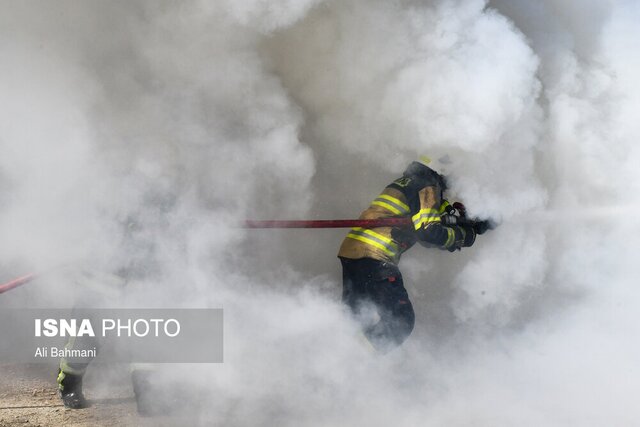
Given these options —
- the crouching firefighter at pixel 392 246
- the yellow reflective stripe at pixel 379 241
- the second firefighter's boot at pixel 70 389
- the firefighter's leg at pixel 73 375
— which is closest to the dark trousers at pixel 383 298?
the crouching firefighter at pixel 392 246

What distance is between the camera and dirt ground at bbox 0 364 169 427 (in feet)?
14.1

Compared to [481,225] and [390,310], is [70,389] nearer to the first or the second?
[390,310]

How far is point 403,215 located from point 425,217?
0.26 meters

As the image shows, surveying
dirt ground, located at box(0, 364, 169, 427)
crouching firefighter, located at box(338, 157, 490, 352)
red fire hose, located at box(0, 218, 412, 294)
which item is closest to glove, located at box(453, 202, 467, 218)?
crouching firefighter, located at box(338, 157, 490, 352)

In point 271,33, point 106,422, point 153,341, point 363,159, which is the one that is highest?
point 271,33

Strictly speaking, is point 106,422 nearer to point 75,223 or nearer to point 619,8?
point 75,223

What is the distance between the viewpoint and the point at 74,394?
4469mm

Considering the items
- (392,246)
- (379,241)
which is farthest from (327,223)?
(392,246)

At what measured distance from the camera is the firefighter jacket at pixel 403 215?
4500 millimetres

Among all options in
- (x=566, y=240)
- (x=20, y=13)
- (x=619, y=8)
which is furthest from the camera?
(x=566, y=240)

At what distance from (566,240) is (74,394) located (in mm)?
4180

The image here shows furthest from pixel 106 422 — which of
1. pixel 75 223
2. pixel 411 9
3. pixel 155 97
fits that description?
pixel 411 9

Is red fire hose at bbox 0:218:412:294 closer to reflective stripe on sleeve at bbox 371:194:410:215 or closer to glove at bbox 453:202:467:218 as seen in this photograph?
reflective stripe on sleeve at bbox 371:194:410:215

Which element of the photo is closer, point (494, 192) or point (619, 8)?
point (494, 192)
